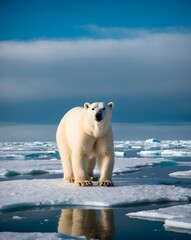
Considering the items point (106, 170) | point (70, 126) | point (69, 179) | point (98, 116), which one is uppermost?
point (98, 116)

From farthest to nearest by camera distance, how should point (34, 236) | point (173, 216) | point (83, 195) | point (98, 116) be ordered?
point (98, 116), point (83, 195), point (173, 216), point (34, 236)

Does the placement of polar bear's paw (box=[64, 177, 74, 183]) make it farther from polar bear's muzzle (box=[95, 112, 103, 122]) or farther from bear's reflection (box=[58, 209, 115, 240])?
bear's reflection (box=[58, 209, 115, 240])

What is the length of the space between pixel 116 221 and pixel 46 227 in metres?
0.77

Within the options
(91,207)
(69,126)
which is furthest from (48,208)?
(69,126)

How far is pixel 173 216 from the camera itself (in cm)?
459

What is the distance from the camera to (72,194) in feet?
20.6

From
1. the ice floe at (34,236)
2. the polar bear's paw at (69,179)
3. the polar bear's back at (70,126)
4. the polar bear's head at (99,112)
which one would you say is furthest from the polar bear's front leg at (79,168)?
the ice floe at (34,236)

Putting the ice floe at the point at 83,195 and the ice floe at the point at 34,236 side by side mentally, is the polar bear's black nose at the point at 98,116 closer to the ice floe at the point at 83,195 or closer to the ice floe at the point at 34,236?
the ice floe at the point at 83,195

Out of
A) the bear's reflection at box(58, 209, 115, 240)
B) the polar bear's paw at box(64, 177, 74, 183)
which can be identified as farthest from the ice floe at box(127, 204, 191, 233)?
the polar bear's paw at box(64, 177, 74, 183)

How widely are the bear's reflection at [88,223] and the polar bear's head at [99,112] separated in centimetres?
208

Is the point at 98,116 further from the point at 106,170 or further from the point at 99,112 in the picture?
the point at 106,170

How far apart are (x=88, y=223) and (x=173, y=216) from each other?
0.92 meters

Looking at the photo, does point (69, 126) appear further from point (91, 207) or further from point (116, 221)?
point (116, 221)

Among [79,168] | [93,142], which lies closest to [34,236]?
[79,168]
